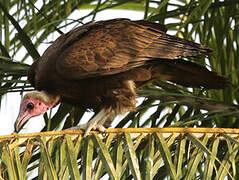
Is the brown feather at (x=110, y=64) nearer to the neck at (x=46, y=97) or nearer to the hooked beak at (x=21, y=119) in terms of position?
the neck at (x=46, y=97)

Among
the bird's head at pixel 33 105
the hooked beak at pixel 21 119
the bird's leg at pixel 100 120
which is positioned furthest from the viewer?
the bird's head at pixel 33 105

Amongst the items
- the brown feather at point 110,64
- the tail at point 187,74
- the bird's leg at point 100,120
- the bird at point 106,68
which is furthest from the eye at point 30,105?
the tail at point 187,74

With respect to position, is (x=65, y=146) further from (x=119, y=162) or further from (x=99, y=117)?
(x=99, y=117)

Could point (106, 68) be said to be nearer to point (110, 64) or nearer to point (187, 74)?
point (110, 64)

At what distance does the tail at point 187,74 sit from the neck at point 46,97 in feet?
2.32

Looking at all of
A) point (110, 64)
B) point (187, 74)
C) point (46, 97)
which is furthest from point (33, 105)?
point (187, 74)

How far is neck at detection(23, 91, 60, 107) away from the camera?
425cm

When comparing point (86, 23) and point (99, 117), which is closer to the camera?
point (99, 117)

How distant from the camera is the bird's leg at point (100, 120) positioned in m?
3.77

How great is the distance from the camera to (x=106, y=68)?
13.7 feet

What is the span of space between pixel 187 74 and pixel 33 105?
1.08m

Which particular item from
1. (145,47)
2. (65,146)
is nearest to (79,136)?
(65,146)

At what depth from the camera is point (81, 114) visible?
4477 mm

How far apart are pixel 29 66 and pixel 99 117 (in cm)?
65
